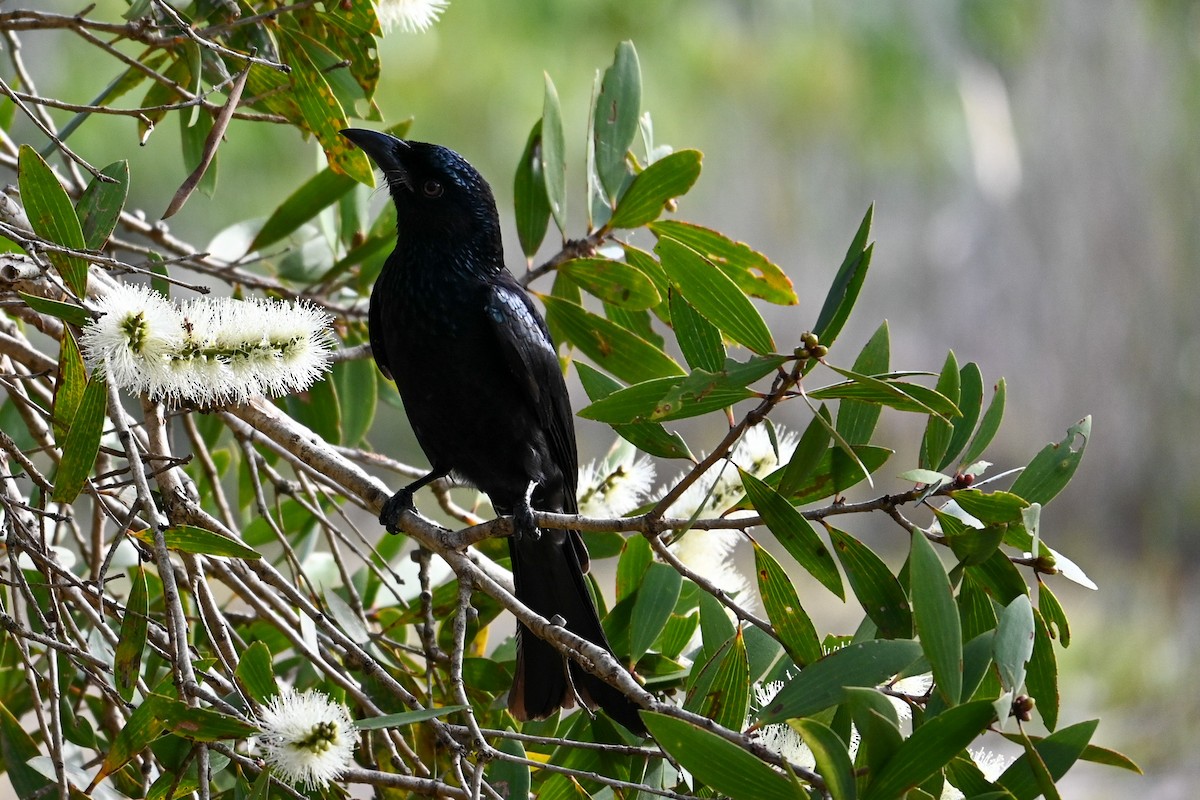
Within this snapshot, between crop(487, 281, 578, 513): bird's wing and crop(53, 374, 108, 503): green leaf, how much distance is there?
0.93 metres

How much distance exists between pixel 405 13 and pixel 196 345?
0.89m

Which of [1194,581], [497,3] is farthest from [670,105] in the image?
[1194,581]

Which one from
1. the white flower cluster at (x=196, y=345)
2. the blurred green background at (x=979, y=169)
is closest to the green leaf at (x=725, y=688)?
the white flower cluster at (x=196, y=345)

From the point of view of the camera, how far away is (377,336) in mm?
2234

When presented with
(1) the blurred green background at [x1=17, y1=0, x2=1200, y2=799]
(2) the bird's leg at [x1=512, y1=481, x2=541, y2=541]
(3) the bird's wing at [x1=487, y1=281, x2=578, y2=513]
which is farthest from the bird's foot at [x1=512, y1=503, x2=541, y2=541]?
(1) the blurred green background at [x1=17, y1=0, x2=1200, y2=799]

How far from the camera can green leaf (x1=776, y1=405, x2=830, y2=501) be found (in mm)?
1363

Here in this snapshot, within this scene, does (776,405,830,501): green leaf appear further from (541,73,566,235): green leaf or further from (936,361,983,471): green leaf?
(541,73,566,235): green leaf

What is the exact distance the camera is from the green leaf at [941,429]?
4.60ft

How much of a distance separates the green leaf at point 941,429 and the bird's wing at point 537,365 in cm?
90

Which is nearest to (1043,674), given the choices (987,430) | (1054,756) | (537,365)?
(1054,756)

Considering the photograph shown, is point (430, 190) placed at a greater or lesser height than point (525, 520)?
greater

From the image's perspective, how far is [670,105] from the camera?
953 centimetres

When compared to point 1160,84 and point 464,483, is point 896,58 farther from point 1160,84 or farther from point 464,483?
point 464,483

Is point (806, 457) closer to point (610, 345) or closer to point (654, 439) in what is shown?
point (654, 439)
